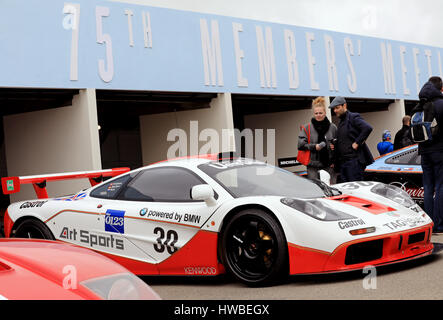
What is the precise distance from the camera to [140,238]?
5.26 metres

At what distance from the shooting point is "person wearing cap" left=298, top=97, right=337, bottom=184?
7.70 metres

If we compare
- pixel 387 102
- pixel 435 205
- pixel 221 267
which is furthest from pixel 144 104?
pixel 221 267

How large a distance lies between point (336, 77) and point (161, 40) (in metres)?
6.36

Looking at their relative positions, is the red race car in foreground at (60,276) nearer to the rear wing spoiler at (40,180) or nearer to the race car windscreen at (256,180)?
the race car windscreen at (256,180)

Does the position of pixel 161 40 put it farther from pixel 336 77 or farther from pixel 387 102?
pixel 387 102

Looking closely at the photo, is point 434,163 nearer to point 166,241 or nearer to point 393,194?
point 393,194

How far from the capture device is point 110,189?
5.77m

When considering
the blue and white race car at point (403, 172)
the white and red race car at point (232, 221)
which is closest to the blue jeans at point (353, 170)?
the blue and white race car at point (403, 172)

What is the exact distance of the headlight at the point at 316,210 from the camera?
459 cm

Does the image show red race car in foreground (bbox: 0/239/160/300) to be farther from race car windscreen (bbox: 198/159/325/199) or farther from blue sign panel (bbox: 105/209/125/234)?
blue sign panel (bbox: 105/209/125/234)

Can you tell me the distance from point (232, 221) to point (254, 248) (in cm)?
28

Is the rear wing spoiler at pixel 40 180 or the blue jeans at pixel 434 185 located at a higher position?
the rear wing spoiler at pixel 40 180

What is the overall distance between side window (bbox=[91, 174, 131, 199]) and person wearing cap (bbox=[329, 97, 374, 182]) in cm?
308

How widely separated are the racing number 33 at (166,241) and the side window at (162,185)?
0.97 ft
